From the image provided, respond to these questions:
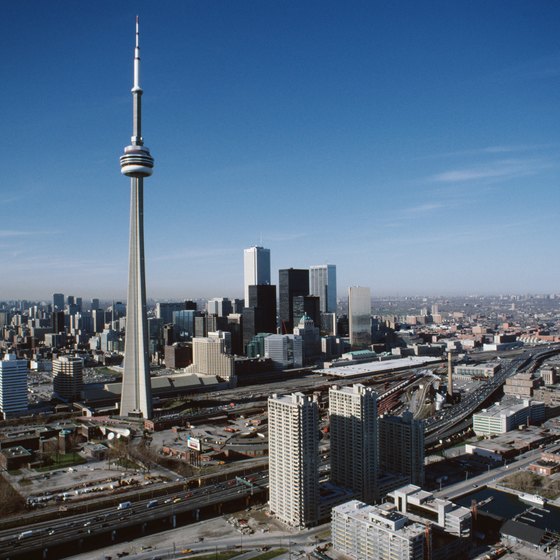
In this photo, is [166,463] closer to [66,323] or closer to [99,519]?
[99,519]

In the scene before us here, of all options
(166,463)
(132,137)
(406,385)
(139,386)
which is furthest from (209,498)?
(406,385)

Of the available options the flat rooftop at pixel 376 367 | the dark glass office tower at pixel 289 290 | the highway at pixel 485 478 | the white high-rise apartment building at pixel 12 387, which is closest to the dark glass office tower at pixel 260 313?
the dark glass office tower at pixel 289 290

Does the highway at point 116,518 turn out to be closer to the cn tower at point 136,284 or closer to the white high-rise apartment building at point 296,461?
the white high-rise apartment building at point 296,461

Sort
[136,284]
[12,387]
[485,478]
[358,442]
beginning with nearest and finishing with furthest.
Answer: [358,442] → [485,478] → [136,284] → [12,387]

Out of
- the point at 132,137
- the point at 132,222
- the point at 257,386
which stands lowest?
the point at 257,386

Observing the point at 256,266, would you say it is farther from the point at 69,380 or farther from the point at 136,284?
the point at 136,284

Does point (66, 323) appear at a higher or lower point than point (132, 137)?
lower

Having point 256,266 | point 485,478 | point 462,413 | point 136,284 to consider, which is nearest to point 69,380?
point 136,284
